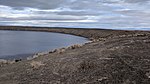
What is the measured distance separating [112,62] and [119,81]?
365 centimetres

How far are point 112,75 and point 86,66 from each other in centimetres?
236

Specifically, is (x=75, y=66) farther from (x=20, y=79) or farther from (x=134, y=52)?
(x=134, y=52)

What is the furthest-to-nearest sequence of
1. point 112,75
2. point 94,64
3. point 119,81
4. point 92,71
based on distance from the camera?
point 94,64, point 92,71, point 112,75, point 119,81

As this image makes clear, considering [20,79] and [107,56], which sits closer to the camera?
[20,79]

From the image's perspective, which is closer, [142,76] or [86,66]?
[142,76]

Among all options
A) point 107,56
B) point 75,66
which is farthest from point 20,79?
point 107,56

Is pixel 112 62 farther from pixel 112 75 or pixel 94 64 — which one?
pixel 112 75

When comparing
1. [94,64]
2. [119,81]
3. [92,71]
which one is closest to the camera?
[119,81]

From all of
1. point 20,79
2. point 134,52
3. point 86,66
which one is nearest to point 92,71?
point 86,66

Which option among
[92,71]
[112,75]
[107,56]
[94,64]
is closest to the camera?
[112,75]

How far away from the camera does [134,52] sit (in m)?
21.6

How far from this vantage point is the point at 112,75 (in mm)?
15594

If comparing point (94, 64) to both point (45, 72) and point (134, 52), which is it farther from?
point (134, 52)

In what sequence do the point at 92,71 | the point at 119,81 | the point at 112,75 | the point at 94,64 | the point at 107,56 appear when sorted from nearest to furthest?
the point at 119,81, the point at 112,75, the point at 92,71, the point at 94,64, the point at 107,56
